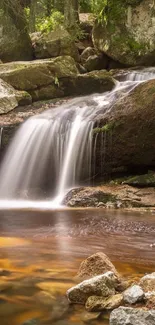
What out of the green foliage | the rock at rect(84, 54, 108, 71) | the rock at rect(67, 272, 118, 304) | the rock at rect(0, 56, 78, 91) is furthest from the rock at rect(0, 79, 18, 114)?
the rock at rect(67, 272, 118, 304)

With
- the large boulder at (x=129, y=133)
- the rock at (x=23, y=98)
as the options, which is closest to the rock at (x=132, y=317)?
the large boulder at (x=129, y=133)

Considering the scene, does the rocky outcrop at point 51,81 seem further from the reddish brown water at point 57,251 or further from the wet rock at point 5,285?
the wet rock at point 5,285

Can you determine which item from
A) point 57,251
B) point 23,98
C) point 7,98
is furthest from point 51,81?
point 57,251

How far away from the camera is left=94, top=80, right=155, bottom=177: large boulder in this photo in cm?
979

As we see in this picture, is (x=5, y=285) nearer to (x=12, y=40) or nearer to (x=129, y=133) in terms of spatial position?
(x=129, y=133)

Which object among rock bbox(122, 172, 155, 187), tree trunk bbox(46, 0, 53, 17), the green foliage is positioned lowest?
rock bbox(122, 172, 155, 187)

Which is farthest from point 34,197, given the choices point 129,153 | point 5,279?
point 5,279

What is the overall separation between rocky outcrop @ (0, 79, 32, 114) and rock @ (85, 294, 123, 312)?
1055 cm

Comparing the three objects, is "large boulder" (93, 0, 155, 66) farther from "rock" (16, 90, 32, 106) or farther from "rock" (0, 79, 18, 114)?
"rock" (0, 79, 18, 114)

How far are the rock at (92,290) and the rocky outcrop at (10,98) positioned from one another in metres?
10.4

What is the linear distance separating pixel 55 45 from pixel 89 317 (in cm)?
1523

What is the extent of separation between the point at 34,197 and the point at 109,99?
417 centimetres

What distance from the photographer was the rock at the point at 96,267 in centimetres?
331

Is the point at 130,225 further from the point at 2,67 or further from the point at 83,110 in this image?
the point at 2,67
